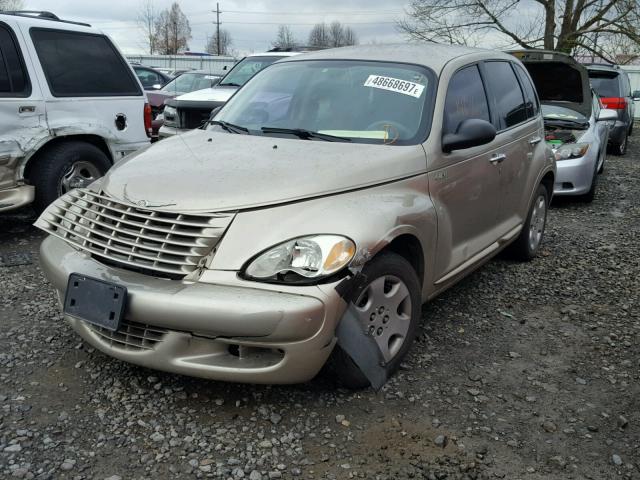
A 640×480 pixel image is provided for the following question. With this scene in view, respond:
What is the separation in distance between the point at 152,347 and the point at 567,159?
6.24m

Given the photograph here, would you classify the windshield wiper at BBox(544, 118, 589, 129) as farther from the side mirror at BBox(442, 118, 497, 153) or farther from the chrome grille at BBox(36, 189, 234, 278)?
the chrome grille at BBox(36, 189, 234, 278)

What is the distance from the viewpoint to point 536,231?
17.9 feet

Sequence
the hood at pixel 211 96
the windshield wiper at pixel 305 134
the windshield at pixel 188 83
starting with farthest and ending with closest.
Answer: the windshield at pixel 188 83, the hood at pixel 211 96, the windshield wiper at pixel 305 134

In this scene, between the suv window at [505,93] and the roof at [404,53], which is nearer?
the roof at [404,53]

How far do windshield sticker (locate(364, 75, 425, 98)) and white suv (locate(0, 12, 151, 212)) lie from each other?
308cm

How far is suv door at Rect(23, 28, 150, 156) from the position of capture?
5.52 meters

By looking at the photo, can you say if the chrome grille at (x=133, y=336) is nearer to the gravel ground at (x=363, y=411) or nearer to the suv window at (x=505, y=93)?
the gravel ground at (x=363, y=411)

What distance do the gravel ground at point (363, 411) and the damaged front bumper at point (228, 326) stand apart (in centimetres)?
27

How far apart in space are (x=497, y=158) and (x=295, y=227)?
202 centimetres

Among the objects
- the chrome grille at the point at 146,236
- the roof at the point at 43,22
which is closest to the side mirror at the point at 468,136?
the chrome grille at the point at 146,236

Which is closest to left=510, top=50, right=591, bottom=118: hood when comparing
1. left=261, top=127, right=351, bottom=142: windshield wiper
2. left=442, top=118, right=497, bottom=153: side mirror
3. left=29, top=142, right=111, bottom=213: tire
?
left=442, top=118, right=497, bottom=153: side mirror

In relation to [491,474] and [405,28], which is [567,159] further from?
[405,28]

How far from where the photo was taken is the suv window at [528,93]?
5117 millimetres

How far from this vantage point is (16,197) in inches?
206
